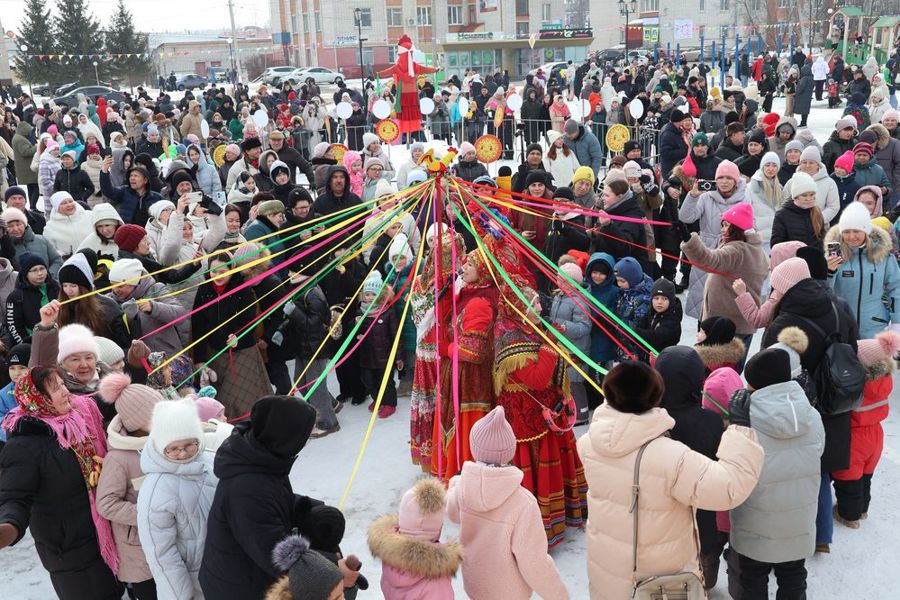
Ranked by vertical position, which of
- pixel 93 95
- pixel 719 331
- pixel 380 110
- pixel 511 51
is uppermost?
pixel 511 51

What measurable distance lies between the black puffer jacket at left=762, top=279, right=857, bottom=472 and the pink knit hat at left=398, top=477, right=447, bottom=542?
2312 mm

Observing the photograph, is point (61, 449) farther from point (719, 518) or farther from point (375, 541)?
point (719, 518)

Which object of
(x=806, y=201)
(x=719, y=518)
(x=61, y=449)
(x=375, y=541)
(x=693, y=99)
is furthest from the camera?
(x=693, y=99)

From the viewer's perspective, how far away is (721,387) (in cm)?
389

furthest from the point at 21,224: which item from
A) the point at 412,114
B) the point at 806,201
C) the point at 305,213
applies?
the point at 412,114

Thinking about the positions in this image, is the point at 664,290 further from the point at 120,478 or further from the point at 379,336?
the point at 120,478

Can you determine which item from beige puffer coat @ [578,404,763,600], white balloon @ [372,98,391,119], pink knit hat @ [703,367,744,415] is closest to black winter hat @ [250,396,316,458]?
beige puffer coat @ [578,404,763,600]

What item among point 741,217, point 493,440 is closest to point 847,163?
point 741,217

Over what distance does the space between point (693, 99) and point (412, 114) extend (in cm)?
707

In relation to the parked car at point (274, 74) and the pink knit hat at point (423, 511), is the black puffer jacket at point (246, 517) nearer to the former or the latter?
the pink knit hat at point (423, 511)

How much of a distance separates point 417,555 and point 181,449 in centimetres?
108

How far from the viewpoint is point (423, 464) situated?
16.5 ft

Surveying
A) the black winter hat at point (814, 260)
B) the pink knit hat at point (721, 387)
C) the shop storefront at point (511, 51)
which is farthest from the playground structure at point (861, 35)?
the pink knit hat at point (721, 387)

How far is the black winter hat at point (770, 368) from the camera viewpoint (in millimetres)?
3256
